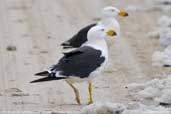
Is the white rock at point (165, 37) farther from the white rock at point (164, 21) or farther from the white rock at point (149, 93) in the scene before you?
the white rock at point (149, 93)

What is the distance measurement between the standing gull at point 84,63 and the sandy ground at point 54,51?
1.09 ft

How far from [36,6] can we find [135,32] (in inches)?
113

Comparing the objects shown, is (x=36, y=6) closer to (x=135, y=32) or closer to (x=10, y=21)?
(x=10, y=21)

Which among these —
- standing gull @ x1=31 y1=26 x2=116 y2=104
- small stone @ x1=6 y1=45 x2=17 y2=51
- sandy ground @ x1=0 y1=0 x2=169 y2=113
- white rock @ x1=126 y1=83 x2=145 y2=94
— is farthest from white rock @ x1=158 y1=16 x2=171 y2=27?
standing gull @ x1=31 y1=26 x2=116 y2=104

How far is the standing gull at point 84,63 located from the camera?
9.98m

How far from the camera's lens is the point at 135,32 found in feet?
50.0

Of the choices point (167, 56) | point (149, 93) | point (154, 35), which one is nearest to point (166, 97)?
point (149, 93)

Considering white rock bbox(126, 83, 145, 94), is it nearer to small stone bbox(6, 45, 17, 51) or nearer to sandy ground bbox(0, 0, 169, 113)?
sandy ground bbox(0, 0, 169, 113)

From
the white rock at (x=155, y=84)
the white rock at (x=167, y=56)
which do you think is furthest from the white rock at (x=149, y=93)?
the white rock at (x=167, y=56)

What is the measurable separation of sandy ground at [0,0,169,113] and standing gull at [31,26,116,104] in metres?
0.33

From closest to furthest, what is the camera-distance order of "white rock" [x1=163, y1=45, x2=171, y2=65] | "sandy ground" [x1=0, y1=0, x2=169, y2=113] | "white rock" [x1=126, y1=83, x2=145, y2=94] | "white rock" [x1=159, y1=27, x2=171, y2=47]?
"sandy ground" [x1=0, y1=0, x2=169, y2=113], "white rock" [x1=126, y1=83, x2=145, y2=94], "white rock" [x1=163, y1=45, x2=171, y2=65], "white rock" [x1=159, y1=27, x2=171, y2=47]

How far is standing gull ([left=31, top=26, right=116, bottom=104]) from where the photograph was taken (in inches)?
393

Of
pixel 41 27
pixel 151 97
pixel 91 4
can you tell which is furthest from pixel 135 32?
pixel 151 97

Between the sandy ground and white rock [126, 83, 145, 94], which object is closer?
the sandy ground
